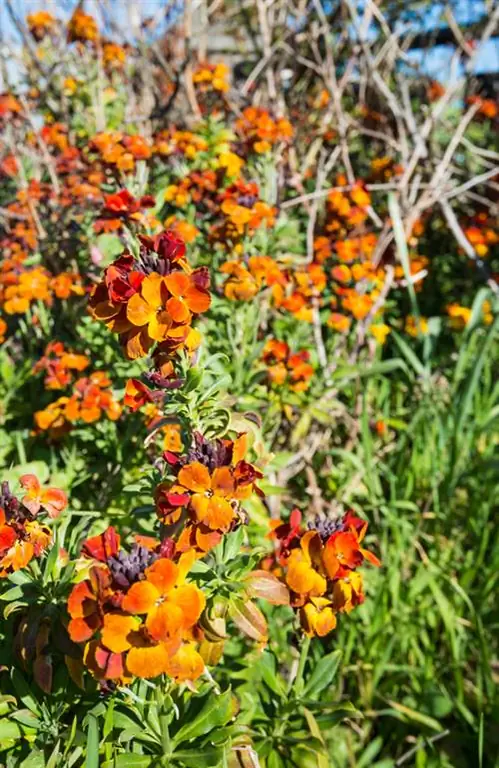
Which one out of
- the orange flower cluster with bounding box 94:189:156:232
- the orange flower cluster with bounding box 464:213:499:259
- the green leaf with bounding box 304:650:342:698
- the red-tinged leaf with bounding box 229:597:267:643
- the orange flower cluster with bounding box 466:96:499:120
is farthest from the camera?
the orange flower cluster with bounding box 466:96:499:120

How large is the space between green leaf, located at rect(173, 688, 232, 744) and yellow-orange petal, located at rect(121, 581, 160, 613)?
0.37 m

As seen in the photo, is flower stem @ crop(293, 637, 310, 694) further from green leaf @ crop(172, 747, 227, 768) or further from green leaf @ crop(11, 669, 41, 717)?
green leaf @ crop(11, 669, 41, 717)

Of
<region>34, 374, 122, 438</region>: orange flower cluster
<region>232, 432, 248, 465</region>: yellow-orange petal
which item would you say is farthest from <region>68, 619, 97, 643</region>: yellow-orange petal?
<region>34, 374, 122, 438</region>: orange flower cluster

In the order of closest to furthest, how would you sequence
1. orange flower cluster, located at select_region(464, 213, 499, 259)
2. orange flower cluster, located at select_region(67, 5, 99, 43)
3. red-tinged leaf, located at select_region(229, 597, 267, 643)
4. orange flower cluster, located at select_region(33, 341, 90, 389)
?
red-tinged leaf, located at select_region(229, 597, 267, 643)
orange flower cluster, located at select_region(33, 341, 90, 389)
orange flower cluster, located at select_region(67, 5, 99, 43)
orange flower cluster, located at select_region(464, 213, 499, 259)

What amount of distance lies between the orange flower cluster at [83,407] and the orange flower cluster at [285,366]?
47 cm

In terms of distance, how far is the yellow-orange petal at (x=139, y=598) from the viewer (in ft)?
2.90

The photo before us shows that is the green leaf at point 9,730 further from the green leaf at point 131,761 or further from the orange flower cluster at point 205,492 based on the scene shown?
the orange flower cluster at point 205,492

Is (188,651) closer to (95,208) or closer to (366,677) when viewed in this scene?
(366,677)

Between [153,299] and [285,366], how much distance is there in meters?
1.08

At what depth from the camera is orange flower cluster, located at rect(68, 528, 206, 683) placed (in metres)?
0.90

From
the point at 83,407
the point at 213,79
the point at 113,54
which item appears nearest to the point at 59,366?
the point at 83,407

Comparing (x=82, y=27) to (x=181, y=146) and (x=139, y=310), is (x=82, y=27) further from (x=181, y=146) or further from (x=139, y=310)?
(x=139, y=310)

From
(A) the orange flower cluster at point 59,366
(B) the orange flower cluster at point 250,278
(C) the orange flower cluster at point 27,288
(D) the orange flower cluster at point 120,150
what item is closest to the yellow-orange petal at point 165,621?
(B) the orange flower cluster at point 250,278

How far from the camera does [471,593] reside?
7.07 ft
